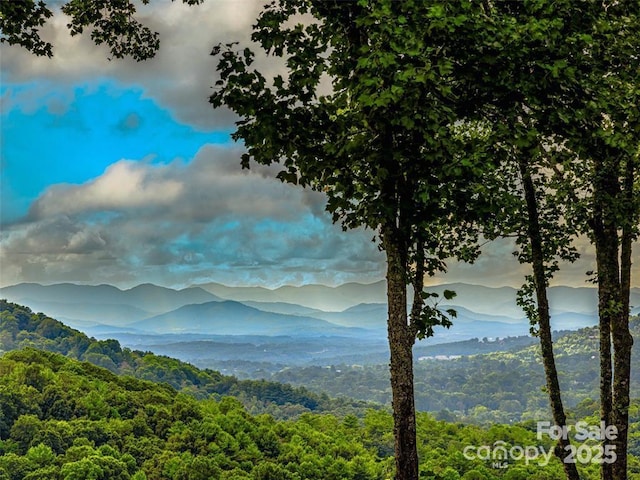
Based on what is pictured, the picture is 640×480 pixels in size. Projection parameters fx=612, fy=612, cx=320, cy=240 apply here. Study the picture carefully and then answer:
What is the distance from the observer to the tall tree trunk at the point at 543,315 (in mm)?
9281

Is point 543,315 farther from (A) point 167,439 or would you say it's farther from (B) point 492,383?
(B) point 492,383

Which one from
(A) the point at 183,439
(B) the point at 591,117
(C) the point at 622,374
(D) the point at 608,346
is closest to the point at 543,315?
(D) the point at 608,346

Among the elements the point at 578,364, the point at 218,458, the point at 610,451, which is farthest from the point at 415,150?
the point at 578,364

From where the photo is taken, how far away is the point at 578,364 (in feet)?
282

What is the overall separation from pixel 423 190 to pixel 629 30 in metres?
4.07

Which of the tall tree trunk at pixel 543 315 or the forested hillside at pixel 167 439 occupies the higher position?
the tall tree trunk at pixel 543 315

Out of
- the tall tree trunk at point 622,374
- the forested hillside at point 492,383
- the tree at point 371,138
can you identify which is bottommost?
the forested hillside at point 492,383

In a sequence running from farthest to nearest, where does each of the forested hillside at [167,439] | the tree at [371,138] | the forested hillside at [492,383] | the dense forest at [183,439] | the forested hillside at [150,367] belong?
1. the forested hillside at [492,383]
2. the forested hillside at [150,367]
3. the forested hillside at [167,439]
4. the dense forest at [183,439]
5. the tree at [371,138]

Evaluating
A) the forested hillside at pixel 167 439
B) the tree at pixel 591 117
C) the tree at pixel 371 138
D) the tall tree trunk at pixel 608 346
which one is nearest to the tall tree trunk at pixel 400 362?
the tree at pixel 371 138

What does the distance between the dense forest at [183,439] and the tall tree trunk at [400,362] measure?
19.9 m

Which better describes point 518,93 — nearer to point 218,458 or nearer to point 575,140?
point 575,140

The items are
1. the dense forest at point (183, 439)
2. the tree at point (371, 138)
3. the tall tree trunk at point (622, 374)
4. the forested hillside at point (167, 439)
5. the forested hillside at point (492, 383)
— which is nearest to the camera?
the tree at point (371, 138)

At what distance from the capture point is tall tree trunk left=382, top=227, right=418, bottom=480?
20.9ft

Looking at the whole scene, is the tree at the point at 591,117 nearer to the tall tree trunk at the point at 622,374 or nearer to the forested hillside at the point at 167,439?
the tall tree trunk at the point at 622,374
